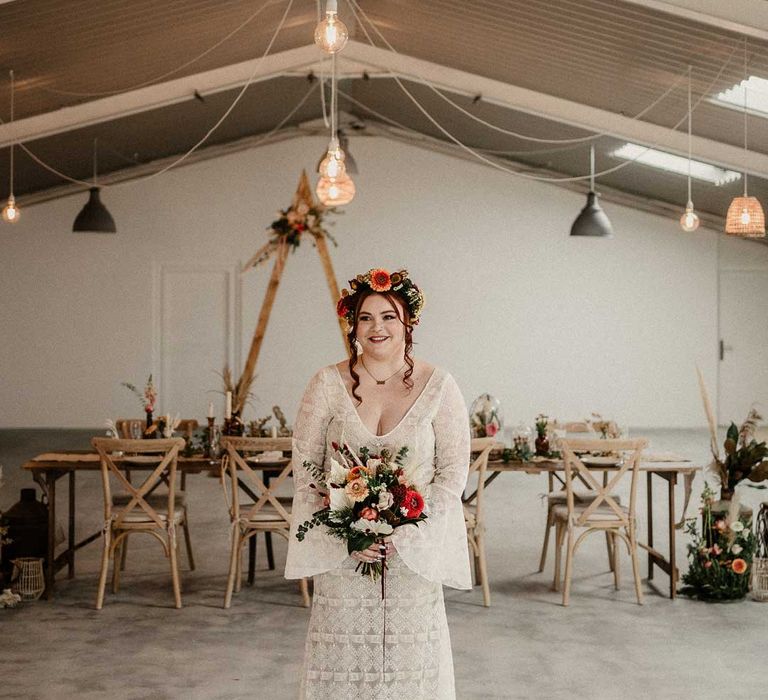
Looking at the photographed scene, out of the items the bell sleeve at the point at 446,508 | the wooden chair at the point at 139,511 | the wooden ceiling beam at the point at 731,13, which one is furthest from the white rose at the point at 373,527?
the wooden ceiling beam at the point at 731,13

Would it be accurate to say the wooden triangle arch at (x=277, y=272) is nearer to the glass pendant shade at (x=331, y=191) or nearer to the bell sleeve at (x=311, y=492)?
the glass pendant shade at (x=331, y=191)

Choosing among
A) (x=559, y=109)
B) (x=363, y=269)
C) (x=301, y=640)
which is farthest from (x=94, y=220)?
(x=301, y=640)

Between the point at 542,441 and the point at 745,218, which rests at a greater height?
the point at 745,218

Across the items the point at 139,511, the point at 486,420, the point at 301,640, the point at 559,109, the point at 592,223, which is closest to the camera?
the point at 301,640

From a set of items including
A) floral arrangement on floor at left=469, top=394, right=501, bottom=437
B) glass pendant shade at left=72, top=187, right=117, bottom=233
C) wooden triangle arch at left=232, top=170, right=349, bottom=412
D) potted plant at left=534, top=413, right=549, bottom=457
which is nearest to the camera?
potted plant at left=534, top=413, right=549, bottom=457

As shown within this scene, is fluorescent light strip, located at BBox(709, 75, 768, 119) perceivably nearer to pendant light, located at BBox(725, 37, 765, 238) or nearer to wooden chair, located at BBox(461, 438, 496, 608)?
pendant light, located at BBox(725, 37, 765, 238)

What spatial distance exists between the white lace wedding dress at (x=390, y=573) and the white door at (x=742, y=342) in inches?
528

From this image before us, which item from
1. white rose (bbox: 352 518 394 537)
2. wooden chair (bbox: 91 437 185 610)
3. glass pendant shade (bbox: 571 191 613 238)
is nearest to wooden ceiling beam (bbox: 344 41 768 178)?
glass pendant shade (bbox: 571 191 613 238)

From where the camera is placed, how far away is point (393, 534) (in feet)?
10.8

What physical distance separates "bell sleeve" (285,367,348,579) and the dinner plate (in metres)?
3.67

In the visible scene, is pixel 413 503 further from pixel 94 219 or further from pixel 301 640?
pixel 94 219

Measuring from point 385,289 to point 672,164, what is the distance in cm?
1055

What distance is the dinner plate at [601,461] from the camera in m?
6.76

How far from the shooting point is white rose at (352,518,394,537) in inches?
126
